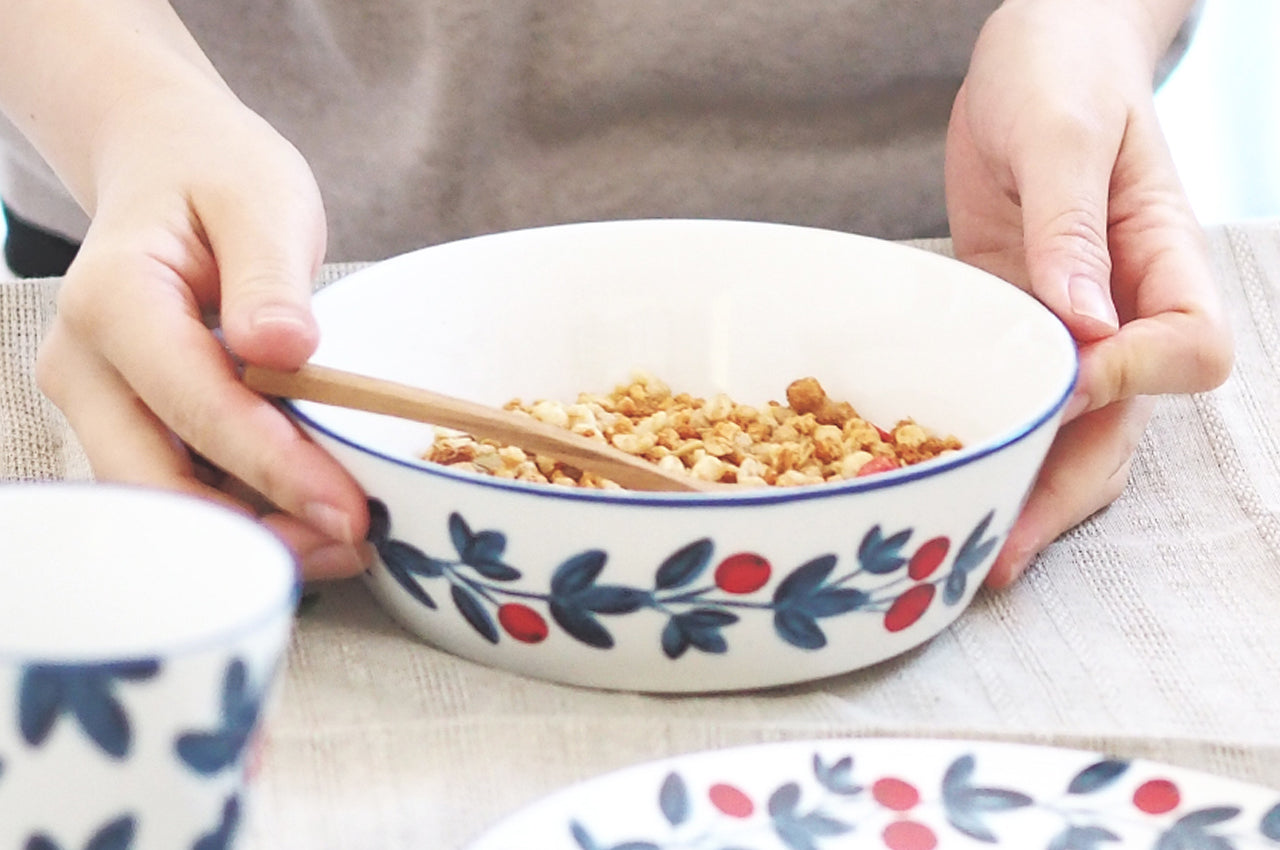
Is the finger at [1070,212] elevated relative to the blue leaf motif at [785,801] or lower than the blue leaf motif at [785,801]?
elevated

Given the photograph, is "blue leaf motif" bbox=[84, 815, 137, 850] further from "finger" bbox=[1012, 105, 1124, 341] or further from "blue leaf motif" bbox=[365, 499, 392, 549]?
"finger" bbox=[1012, 105, 1124, 341]

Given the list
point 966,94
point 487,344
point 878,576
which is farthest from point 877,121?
point 878,576

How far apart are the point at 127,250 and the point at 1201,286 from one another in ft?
1.56

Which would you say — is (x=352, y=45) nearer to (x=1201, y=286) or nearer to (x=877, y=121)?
(x=877, y=121)

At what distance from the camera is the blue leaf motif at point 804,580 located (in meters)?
0.50

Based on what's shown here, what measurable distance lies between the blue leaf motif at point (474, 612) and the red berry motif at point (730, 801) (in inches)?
5.1

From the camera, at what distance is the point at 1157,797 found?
440 mm

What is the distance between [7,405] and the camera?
755mm

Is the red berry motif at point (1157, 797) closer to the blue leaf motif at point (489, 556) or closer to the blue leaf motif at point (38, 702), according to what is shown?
the blue leaf motif at point (489, 556)

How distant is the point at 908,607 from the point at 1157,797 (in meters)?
0.12

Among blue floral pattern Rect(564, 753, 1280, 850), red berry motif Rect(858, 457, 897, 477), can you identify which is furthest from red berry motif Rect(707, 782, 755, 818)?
red berry motif Rect(858, 457, 897, 477)

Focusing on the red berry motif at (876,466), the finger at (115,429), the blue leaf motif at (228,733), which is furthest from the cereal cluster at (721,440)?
the blue leaf motif at (228,733)

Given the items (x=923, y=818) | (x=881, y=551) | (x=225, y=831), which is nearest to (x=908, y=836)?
(x=923, y=818)

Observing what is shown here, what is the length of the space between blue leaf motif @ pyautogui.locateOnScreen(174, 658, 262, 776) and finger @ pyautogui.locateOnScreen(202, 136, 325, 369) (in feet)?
0.93
